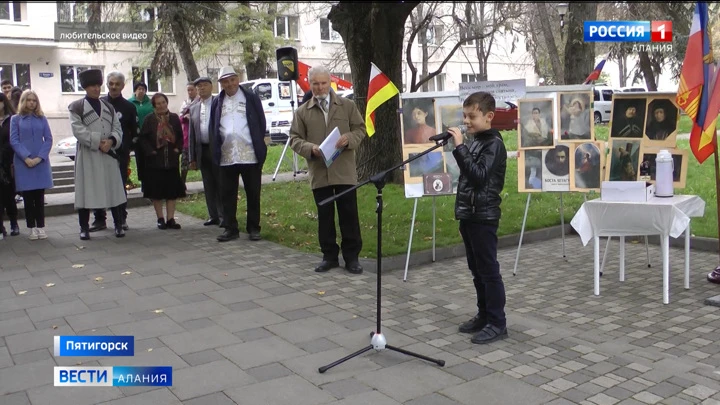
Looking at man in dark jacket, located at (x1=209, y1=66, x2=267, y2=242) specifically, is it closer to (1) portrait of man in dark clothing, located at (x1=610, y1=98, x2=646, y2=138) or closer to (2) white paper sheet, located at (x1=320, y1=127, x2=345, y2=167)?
(2) white paper sheet, located at (x1=320, y1=127, x2=345, y2=167)

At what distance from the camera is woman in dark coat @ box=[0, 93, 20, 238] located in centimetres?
889

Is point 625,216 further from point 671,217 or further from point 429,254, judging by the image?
point 429,254

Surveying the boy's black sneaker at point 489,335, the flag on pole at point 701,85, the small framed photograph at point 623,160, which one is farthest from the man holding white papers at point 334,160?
the flag on pole at point 701,85

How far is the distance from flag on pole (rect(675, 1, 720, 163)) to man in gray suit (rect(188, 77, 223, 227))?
549 centimetres

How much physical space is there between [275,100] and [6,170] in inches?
618

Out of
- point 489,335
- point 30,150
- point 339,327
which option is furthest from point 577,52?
point 339,327

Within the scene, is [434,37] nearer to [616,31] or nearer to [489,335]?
[616,31]

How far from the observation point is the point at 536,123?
7238 mm

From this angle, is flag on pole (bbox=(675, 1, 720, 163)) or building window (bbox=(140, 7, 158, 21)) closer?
flag on pole (bbox=(675, 1, 720, 163))

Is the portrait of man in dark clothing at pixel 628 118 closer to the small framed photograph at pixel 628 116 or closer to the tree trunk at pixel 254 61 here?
the small framed photograph at pixel 628 116

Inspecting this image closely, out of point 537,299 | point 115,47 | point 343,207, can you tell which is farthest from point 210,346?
point 115,47

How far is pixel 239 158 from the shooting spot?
27.1ft

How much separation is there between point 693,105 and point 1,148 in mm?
8021

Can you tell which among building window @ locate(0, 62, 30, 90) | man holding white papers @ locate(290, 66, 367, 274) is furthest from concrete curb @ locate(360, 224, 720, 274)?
building window @ locate(0, 62, 30, 90)
